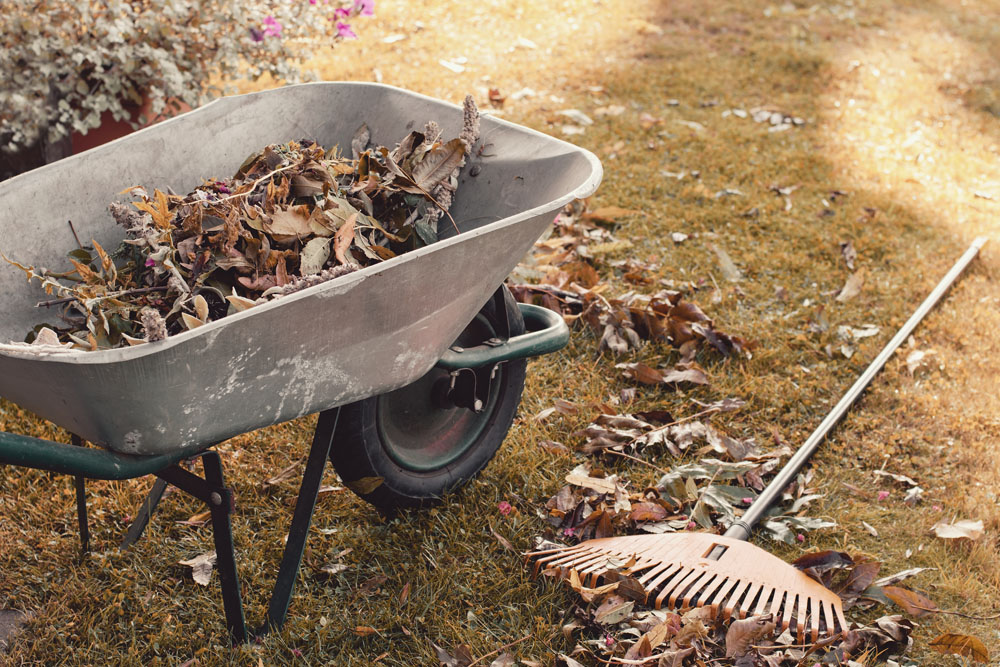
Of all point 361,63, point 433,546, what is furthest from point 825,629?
point 361,63

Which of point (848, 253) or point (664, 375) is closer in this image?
point (664, 375)

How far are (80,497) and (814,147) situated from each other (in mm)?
4167

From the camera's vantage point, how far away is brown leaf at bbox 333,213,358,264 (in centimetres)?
188

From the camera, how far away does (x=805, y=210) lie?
419cm

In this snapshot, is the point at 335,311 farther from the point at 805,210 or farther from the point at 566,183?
the point at 805,210

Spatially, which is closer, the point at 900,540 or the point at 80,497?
the point at 80,497

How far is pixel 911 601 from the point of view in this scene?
2123 mm

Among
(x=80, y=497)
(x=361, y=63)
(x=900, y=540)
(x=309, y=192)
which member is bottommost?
(x=900, y=540)

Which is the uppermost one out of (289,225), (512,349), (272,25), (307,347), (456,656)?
(272,25)

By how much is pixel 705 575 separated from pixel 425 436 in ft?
2.77

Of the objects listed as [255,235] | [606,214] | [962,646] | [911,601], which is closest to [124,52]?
[255,235]

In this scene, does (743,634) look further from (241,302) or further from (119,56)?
(119,56)

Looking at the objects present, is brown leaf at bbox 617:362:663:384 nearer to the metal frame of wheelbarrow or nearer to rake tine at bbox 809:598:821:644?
the metal frame of wheelbarrow

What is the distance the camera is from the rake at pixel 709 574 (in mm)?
1992
